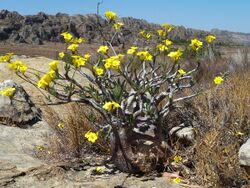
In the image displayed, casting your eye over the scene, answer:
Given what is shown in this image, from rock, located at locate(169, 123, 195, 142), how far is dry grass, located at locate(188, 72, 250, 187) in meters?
0.12

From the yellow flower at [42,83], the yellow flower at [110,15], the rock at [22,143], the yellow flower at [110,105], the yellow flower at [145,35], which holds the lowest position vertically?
the rock at [22,143]

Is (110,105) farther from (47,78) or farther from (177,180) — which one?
(177,180)

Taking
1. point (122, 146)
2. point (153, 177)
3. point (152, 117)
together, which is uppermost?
point (152, 117)

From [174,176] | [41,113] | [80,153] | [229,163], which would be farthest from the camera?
[41,113]

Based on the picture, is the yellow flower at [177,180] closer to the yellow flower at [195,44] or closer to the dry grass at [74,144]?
the dry grass at [74,144]

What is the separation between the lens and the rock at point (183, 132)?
4520 millimetres

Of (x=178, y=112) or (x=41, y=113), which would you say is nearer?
(x=178, y=112)

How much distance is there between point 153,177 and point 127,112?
67cm

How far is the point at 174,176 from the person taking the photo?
4.11 meters

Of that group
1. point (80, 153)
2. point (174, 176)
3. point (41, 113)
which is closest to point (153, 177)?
point (174, 176)

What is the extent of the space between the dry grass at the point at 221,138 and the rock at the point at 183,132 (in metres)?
0.12

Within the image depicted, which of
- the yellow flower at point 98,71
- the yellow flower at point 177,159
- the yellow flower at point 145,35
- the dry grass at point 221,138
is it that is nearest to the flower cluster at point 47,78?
the yellow flower at point 98,71

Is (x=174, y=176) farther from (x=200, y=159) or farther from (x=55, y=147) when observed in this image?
(x=55, y=147)

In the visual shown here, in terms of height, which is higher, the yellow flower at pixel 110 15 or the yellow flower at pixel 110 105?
the yellow flower at pixel 110 15
